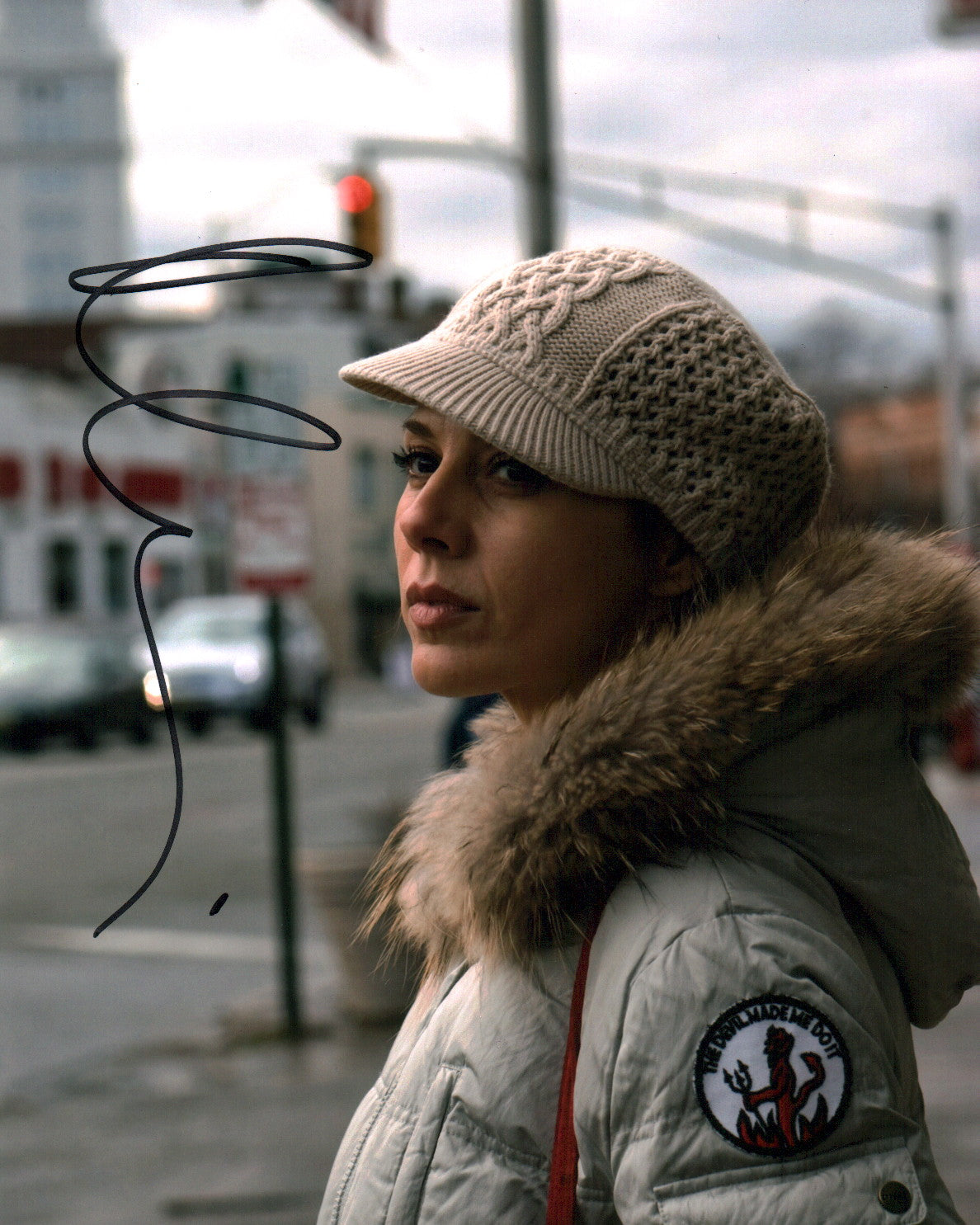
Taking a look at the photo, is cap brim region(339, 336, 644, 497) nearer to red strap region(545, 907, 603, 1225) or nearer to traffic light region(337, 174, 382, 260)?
red strap region(545, 907, 603, 1225)

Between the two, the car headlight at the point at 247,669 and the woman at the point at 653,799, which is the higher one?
the woman at the point at 653,799

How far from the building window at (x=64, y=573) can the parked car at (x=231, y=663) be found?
5.71 metres

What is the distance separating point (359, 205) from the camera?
31.1 ft

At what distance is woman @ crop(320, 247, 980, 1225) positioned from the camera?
1210 millimetres

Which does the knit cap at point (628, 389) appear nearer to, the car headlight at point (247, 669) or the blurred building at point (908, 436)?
the car headlight at point (247, 669)

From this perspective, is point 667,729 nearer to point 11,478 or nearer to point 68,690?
point 68,690

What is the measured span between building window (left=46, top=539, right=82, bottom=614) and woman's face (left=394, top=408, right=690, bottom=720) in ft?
114

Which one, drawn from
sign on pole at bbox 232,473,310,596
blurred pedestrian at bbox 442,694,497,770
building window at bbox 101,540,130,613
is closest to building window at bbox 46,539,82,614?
building window at bbox 101,540,130,613

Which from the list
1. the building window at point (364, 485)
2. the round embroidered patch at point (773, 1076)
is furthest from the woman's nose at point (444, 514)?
the building window at point (364, 485)

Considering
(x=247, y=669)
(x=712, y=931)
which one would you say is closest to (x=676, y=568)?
(x=712, y=931)

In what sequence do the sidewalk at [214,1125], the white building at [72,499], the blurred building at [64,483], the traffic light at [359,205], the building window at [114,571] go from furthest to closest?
the building window at [114,571] < the white building at [72,499] < the blurred building at [64,483] < the traffic light at [359,205] < the sidewalk at [214,1125]

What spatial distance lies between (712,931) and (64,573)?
117 ft

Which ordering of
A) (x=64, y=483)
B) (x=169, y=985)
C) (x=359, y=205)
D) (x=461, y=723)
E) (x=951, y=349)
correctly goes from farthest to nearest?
1. (x=64, y=483)
2. (x=951, y=349)
3. (x=359, y=205)
4. (x=169, y=985)
5. (x=461, y=723)

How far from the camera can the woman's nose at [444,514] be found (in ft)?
4.93
